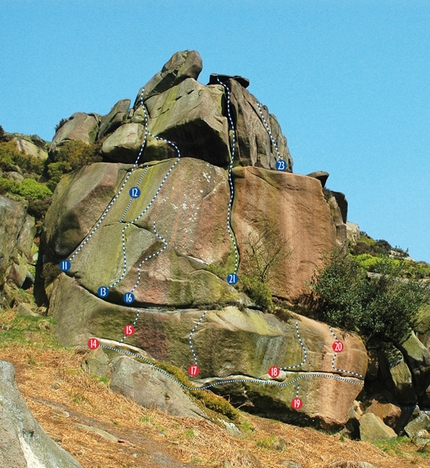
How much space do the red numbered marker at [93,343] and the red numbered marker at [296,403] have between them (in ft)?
22.6

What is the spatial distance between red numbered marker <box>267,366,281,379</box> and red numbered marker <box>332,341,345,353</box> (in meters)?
2.42

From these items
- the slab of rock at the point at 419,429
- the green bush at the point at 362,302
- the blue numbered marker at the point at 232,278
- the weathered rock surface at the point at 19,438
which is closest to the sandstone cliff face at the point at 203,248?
the blue numbered marker at the point at 232,278

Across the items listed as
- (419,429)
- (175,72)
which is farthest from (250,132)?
(419,429)

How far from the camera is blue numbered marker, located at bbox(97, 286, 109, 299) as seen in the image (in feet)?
71.2

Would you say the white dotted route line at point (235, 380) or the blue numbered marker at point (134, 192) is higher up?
the blue numbered marker at point (134, 192)

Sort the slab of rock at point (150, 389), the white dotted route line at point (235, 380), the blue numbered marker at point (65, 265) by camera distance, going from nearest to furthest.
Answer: the slab of rock at point (150, 389) < the white dotted route line at point (235, 380) < the blue numbered marker at point (65, 265)

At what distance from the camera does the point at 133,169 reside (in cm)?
2498

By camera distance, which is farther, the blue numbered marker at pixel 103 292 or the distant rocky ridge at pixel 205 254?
the blue numbered marker at pixel 103 292

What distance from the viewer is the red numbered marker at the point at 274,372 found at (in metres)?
21.1

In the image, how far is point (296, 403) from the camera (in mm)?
21094

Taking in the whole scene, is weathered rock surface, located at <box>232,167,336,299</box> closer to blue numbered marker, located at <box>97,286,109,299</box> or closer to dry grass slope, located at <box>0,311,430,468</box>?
blue numbered marker, located at <box>97,286,109,299</box>

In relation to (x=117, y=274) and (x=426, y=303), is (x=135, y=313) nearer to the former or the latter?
(x=117, y=274)

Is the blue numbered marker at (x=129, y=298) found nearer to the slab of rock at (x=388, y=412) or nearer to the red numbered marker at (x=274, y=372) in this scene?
the red numbered marker at (x=274, y=372)

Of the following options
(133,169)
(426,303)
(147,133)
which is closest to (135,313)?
(133,169)
